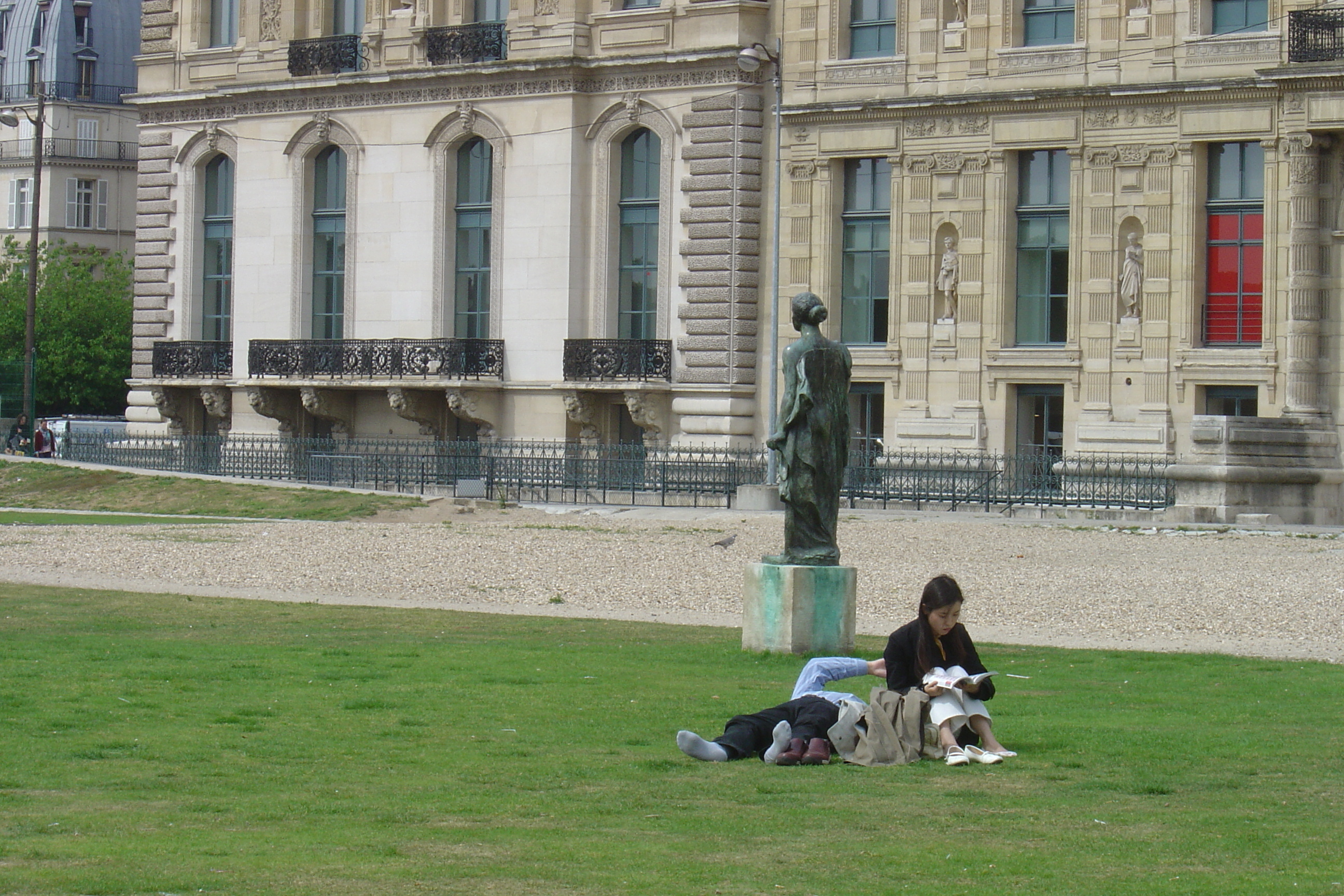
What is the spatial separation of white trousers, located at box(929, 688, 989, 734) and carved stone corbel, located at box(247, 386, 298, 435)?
40.8 m

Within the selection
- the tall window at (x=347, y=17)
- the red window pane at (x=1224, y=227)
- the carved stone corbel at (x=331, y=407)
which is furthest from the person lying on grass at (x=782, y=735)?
the tall window at (x=347, y=17)

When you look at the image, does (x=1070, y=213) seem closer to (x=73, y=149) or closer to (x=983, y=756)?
(x=983, y=756)

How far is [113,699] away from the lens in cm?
1402

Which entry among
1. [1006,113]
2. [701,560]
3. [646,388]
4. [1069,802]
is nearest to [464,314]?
[646,388]

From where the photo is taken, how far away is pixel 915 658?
12.2 m

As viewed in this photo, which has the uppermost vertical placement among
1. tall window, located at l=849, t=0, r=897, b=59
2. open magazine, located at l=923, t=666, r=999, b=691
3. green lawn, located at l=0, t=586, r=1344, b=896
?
tall window, located at l=849, t=0, r=897, b=59

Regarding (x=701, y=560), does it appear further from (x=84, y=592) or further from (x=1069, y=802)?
Result: (x=1069, y=802)

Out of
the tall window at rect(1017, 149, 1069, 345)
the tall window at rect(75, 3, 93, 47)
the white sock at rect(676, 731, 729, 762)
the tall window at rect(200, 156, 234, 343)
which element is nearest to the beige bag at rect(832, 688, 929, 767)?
the white sock at rect(676, 731, 729, 762)

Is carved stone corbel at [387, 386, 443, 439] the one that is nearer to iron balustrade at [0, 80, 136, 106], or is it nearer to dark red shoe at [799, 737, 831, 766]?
dark red shoe at [799, 737, 831, 766]

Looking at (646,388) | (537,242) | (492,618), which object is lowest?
(492,618)

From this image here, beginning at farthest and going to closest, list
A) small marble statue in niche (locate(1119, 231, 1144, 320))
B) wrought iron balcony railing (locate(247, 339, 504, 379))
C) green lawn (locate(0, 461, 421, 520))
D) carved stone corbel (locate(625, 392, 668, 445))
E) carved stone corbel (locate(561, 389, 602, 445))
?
1. wrought iron balcony railing (locate(247, 339, 504, 379))
2. carved stone corbel (locate(561, 389, 602, 445))
3. carved stone corbel (locate(625, 392, 668, 445))
4. small marble statue in niche (locate(1119, 231, 1144, 320))
5. green lawn (locate(0, 461, 421, 520))

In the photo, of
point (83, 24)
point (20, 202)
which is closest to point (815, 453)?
point (20, 202)

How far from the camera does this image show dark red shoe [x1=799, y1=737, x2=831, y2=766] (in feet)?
39.1

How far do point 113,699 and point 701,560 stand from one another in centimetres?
1460
